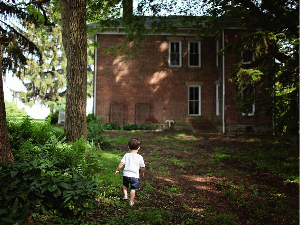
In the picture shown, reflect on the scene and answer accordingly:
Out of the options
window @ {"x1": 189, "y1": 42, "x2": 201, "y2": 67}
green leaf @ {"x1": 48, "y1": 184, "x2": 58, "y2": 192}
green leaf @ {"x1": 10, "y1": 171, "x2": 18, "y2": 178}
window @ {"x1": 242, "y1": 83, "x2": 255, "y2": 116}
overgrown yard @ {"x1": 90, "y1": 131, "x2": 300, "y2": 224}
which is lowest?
overgrown yard @ {"x1": 90, "y1": 131, "x2": 300, "y2": 224}

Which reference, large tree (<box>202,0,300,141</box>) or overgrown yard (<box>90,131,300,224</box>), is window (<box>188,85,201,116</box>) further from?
overgrown yard (<box>90,131,300,224</box>)

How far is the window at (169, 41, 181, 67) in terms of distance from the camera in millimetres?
20016

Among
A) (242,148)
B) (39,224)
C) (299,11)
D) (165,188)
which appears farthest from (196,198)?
(299,11)

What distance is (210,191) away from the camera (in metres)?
6.02

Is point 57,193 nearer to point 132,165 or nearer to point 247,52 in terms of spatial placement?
point 132,165

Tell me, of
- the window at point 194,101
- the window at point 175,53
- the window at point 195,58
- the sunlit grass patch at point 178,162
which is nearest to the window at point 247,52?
the window at point 195,58

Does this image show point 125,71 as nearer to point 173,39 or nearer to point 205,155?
point 173,39

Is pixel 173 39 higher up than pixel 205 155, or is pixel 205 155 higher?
pixel 173 39

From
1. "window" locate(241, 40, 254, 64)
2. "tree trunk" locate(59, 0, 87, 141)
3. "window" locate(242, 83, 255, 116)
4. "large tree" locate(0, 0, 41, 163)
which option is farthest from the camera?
"large tree" locate(0, 0, 41, 163)

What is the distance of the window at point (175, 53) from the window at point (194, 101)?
86.1 inches

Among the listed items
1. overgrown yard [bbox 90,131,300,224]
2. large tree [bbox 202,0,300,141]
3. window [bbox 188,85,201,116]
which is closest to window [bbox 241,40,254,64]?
large tree [bbox 202,0,300,141]

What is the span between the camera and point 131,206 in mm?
4625

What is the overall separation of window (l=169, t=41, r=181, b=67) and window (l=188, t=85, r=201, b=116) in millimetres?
2188

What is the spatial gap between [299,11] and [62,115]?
1843 centimetres
